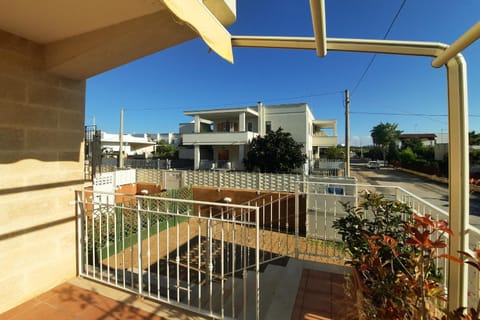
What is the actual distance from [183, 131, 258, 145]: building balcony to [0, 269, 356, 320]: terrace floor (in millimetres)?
13988

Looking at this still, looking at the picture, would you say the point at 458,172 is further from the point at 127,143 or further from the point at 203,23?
the point at 127,143

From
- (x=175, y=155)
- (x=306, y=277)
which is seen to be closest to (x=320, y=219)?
(x=306, y=277)

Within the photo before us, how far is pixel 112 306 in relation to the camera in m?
2.22

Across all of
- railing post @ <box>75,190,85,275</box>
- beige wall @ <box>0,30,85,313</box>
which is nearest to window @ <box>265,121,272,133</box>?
beige wall @ <box>0,30,85,313</box>

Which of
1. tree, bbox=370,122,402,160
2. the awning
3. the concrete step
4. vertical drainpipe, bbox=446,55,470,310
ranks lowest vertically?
the concrete step

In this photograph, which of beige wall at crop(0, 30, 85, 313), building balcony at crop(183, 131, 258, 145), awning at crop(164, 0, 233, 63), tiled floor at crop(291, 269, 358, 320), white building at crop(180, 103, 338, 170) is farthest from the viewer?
white building at crop(180, 103, 338, 170)

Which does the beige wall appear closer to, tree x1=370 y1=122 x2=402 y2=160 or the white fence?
the white fence

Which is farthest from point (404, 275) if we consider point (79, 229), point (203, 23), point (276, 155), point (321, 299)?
point (276, 155)

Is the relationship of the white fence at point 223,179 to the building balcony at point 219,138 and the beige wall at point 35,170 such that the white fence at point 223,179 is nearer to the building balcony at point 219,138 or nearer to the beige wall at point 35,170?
the building balcony at point 219,138

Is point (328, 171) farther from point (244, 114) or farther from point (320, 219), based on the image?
point (320, 219)

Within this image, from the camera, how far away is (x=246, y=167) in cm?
1606

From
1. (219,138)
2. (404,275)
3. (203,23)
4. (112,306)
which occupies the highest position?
(219,138)

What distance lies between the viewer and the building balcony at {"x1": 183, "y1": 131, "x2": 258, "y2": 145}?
16328mm

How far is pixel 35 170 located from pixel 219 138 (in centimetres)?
1477
